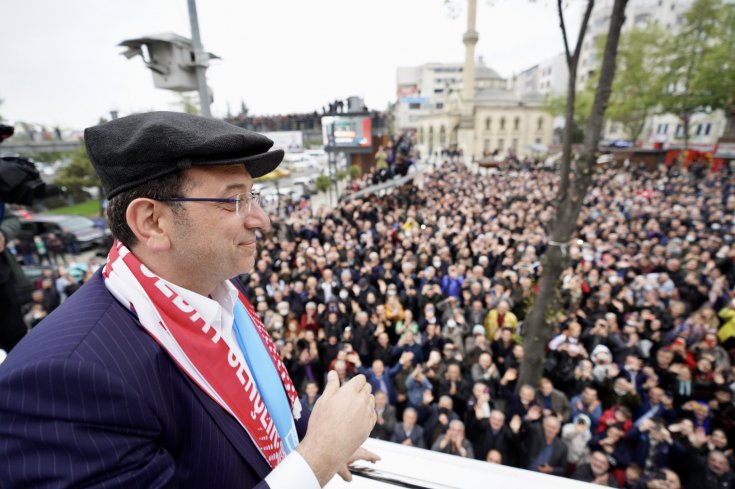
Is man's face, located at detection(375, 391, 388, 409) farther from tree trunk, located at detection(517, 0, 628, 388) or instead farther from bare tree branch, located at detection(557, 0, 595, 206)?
bare tree branch, located at detection(557, 0, 595, 206)

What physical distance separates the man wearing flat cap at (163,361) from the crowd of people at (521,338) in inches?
148

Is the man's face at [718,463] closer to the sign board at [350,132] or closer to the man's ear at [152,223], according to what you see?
the man's ear at [152,223]

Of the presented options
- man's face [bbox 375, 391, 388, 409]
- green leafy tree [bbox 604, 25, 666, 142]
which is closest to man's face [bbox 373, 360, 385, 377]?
man's face [bbox 375, 391, 388, 409]

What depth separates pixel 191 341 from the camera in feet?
3.41

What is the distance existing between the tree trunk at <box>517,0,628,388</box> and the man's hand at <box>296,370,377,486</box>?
13.2 ft

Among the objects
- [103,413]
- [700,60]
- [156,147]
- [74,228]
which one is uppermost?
[700,60]

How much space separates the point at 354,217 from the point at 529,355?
362 inches

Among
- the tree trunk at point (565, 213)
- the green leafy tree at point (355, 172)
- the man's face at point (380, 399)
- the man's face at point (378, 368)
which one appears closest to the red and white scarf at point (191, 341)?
the man's face at point (380, 399)

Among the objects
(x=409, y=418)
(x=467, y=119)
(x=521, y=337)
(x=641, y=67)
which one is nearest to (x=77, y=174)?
(x=409, y=418)

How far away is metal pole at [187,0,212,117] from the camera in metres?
3.83

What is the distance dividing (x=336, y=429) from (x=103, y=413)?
59 cm

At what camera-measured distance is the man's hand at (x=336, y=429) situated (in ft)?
3.30

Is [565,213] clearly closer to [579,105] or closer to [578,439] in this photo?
[578,439]

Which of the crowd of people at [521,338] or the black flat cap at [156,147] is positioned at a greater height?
the black flat cap at [156,147]
